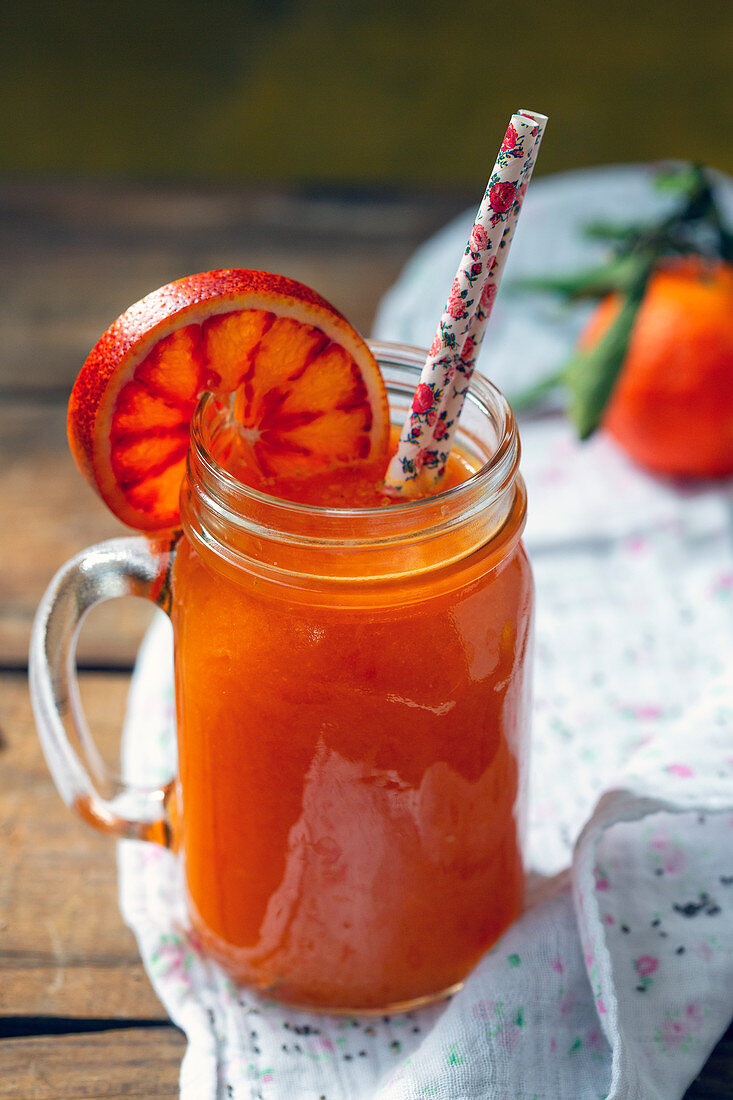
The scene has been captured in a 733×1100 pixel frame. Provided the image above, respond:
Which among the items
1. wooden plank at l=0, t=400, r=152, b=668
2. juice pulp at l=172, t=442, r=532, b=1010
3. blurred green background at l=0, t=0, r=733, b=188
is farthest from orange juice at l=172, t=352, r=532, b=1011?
blurred green background at l=0, t=0, r=733, b=188

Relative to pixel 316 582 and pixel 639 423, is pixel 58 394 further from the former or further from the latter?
pixel 316 582

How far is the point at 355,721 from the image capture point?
0.59 m

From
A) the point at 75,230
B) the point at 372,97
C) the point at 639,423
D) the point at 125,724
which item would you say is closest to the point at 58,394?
the point at 75,230

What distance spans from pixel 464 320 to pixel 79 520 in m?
0.63

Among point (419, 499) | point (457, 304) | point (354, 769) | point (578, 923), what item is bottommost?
point (578, 923)

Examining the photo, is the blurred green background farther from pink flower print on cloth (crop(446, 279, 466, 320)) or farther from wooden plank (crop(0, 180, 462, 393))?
pink flower print on cloth (crop(446, 279, 466, 320))

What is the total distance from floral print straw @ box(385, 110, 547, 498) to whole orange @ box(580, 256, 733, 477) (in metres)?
0.50

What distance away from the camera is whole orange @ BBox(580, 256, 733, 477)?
108 centimetres

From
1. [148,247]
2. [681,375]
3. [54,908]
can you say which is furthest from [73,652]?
[148,247]

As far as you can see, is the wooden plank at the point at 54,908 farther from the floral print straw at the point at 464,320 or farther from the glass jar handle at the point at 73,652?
the floral print straw at the point at 464,320

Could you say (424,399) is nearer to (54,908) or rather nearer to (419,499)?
(419,499)

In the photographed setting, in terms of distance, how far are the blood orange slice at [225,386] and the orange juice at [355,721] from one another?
0.03 meters

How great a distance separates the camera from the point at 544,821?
0.83 m

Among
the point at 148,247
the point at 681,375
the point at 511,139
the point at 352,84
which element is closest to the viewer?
the point at 511,139
